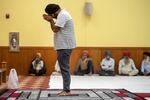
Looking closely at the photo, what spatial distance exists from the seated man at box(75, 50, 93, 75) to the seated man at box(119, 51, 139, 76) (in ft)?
2.70

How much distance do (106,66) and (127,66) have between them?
1.93 ft

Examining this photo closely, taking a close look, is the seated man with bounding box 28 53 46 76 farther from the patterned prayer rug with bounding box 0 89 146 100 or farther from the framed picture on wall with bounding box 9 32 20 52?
the patterned prayer rug with bounding box 0 89 146 100

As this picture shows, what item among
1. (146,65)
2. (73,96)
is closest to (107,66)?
(146,65)

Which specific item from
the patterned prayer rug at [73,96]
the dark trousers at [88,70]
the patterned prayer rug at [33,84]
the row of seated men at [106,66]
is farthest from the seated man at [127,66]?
the patterned prayer rug at [73,96]

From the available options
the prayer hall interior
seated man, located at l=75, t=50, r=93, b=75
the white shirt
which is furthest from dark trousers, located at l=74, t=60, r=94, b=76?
the white shirt

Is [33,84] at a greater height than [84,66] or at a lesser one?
lesser

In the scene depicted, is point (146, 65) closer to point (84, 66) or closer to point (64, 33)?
point (84, 66)

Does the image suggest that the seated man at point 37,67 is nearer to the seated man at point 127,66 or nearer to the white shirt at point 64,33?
the seated man at point 127,66

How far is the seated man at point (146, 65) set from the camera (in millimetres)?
9772

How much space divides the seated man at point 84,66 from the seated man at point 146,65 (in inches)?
55.5

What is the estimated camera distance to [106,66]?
9703mm

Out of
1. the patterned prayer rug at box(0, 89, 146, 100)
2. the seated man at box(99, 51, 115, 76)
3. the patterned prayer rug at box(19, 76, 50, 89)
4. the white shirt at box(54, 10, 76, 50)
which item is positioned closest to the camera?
the patterned prayer rug at box(0, 89, 146, 100)

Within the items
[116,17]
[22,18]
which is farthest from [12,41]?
[116,17]

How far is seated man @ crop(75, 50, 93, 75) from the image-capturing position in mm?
Answer: 9727
